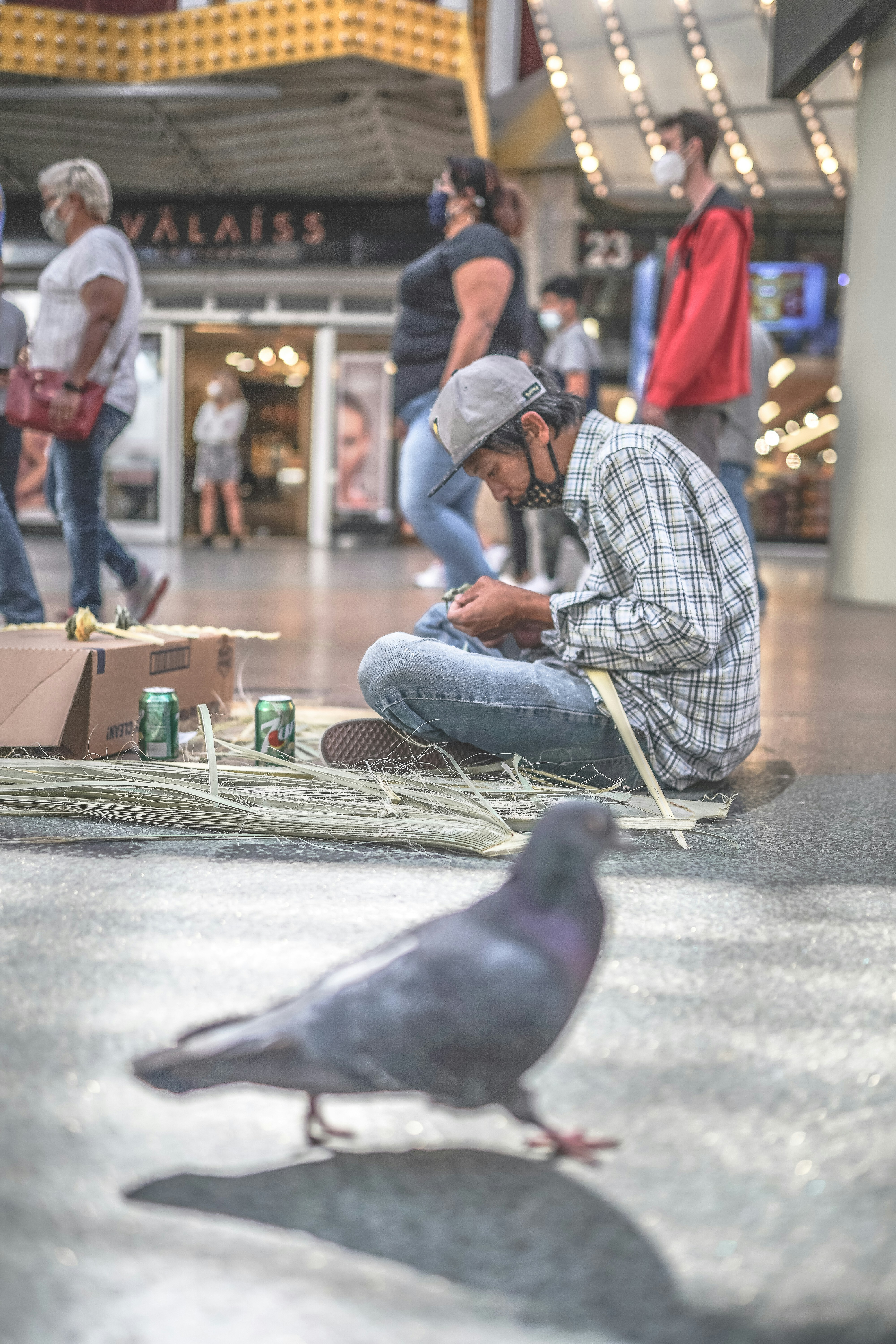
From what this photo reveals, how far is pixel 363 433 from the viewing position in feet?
48.4

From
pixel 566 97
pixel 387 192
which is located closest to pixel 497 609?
pixel 566 97

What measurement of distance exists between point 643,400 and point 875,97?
5205 mm

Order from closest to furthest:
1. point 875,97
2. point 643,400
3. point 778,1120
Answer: point 778,1120, point 643,400, point 875,97

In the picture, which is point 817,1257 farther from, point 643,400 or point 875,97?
point 875,97

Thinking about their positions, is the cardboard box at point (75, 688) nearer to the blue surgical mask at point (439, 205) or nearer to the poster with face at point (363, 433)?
the blue surgical mask at point (439, 205)

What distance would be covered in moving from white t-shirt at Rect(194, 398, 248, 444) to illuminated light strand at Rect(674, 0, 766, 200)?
230 inches

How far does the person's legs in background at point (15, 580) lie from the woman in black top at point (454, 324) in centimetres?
127

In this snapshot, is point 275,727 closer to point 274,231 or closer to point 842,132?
point 274,231

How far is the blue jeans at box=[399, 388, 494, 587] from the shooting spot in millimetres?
4027

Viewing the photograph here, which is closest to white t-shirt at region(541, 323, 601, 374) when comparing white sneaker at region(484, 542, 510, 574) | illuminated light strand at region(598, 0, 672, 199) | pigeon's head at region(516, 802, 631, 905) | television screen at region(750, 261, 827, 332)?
white sneaker at region(484, 542, 510, 574)

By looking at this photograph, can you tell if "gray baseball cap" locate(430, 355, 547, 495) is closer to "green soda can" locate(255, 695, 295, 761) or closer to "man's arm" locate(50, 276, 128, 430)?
"green soda can" locate(255, 695, 295, 761)

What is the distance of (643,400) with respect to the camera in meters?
4.30

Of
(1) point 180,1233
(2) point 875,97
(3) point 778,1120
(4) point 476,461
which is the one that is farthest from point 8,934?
(2) point 875,97

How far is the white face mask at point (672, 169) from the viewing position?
14.4 feet
